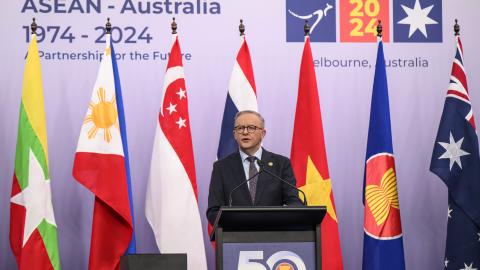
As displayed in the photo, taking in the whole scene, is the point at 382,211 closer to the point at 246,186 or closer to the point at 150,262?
the point at 246,186

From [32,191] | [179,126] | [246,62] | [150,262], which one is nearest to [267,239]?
[150,262]

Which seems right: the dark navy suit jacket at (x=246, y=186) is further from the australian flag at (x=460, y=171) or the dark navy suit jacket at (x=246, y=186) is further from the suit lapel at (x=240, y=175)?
the australian flag at (x=460, y=171)

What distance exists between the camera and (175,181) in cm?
503

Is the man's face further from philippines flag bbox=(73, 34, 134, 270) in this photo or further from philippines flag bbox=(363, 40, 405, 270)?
philippines flag bbox=(363, 40, 405, 270)

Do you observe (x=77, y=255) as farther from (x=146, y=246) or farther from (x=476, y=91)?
(x=476, y=91)

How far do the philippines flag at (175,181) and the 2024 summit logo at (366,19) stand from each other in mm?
1099

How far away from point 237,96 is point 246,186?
45.8 inches

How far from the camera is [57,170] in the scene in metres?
5.43

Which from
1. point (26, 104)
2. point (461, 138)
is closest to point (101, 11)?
point (26, 104)

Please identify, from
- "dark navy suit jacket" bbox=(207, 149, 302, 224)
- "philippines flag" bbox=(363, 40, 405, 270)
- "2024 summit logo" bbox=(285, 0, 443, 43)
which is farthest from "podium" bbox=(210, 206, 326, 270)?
"2024 summit logo" bbox=(285, 0, 443, 43)

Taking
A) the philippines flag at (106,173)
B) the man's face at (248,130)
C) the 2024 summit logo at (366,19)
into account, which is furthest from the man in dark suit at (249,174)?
the 2024 summit logo at (366,19)

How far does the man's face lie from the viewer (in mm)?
4172

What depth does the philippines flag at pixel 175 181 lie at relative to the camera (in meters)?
4.98

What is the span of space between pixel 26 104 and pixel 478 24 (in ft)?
11.1
